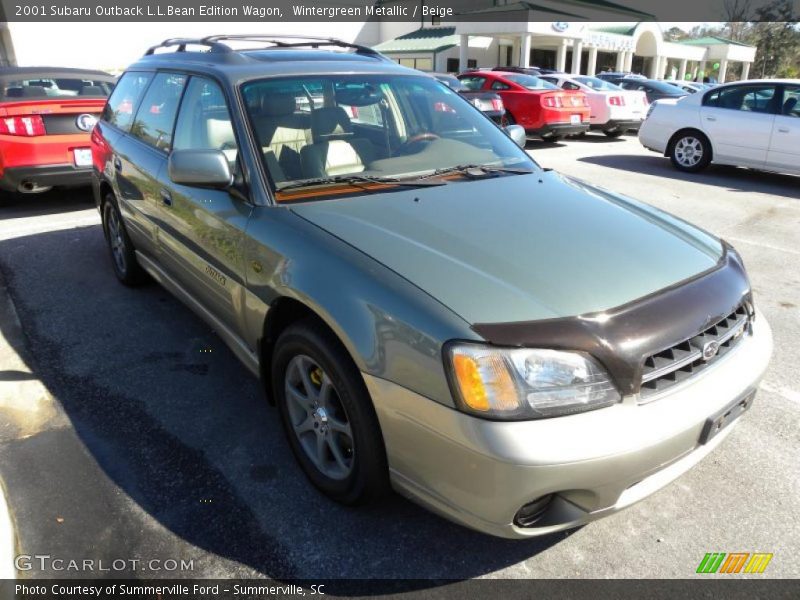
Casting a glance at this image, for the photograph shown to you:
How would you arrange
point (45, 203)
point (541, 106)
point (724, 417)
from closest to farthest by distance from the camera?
1. point (724, 417)
2. point (45, 203)
3. point (541, 106)

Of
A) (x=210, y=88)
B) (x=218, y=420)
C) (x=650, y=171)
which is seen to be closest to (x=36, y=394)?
(x=218, y=420)

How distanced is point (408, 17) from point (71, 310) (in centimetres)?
4618

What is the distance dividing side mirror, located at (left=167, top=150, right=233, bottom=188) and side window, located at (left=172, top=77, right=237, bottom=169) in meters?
0.18

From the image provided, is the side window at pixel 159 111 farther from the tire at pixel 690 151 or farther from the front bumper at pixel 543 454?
the tire at pixel 690 151

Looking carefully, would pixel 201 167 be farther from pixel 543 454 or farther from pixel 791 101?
pixel 791 101

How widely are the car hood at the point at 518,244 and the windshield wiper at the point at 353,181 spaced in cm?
11

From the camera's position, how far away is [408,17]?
4550cm

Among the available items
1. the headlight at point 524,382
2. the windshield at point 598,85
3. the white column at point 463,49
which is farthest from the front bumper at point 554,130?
the white column at point 463,49

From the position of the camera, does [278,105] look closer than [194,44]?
Yes

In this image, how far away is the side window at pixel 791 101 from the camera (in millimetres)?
8789

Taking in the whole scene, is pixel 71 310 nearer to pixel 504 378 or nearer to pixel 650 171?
pixel 504 378

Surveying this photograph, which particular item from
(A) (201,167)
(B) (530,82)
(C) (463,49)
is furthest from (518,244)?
(C) (463,49)

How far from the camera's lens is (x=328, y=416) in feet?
8.04

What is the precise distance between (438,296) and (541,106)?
11333 millimetres
